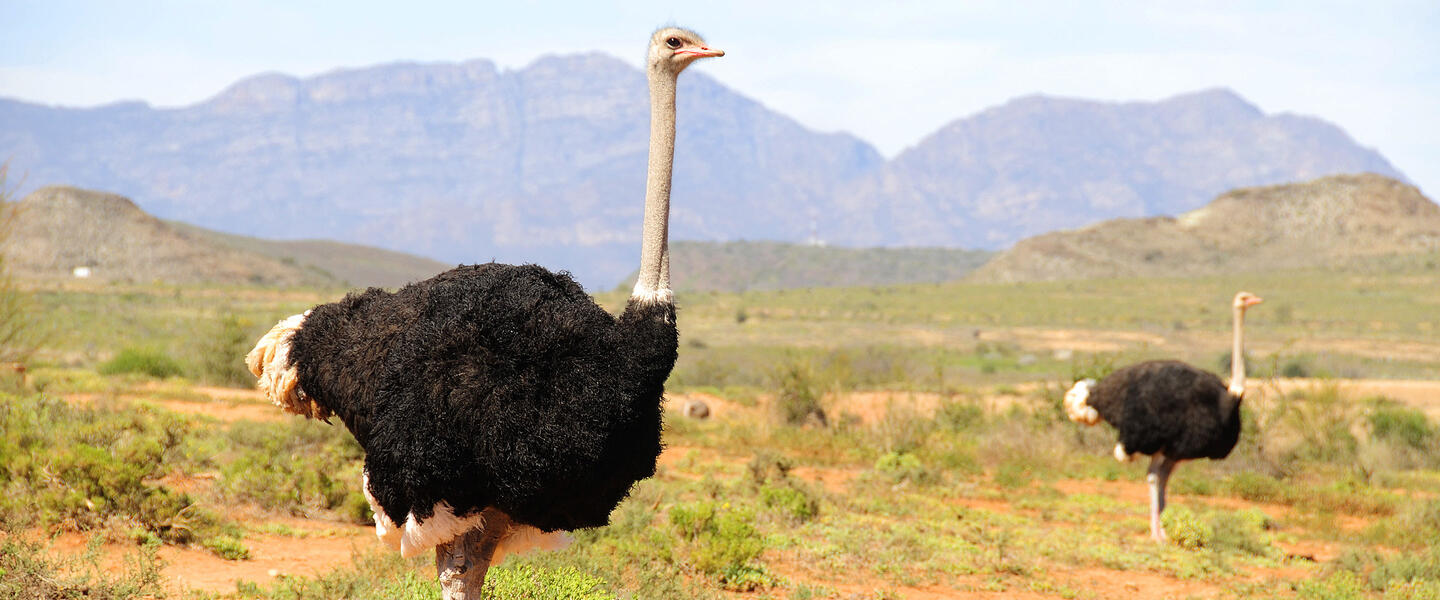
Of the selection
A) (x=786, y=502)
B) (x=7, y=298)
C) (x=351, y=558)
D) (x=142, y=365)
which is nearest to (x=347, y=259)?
(x=142, y=365)

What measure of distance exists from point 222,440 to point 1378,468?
13.5 metres

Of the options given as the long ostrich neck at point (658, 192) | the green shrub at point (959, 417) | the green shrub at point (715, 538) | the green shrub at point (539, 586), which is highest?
the long ostrich neck at point (658, 192)

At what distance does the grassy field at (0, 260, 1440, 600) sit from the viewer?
7066 mm

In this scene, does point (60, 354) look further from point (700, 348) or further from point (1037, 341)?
→ point (1037, 341)

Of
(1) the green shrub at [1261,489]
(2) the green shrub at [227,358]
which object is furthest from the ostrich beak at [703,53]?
(2) the green shrub at [227,358]

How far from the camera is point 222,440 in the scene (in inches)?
411

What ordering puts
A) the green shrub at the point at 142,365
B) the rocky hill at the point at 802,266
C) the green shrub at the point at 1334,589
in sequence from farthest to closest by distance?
the rocky hill at the point at 802,266
the green shrub at the point at 142,365
the green shrub at the point at 1334,589

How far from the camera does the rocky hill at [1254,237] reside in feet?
246

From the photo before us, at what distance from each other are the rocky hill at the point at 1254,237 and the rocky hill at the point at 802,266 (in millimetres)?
34728

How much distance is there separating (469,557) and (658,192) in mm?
1636

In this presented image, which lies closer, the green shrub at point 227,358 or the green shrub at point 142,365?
the green shrub at point 227,358

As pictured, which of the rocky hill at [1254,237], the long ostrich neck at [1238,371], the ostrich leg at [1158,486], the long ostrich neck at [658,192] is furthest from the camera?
the rocky hill at [1254,237]

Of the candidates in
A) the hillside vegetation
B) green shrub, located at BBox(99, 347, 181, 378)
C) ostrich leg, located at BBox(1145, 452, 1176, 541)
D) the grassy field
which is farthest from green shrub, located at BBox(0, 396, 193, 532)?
the hillside vegetation

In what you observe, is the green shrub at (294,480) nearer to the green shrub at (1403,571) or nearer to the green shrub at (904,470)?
the green shrub at (904,470)
